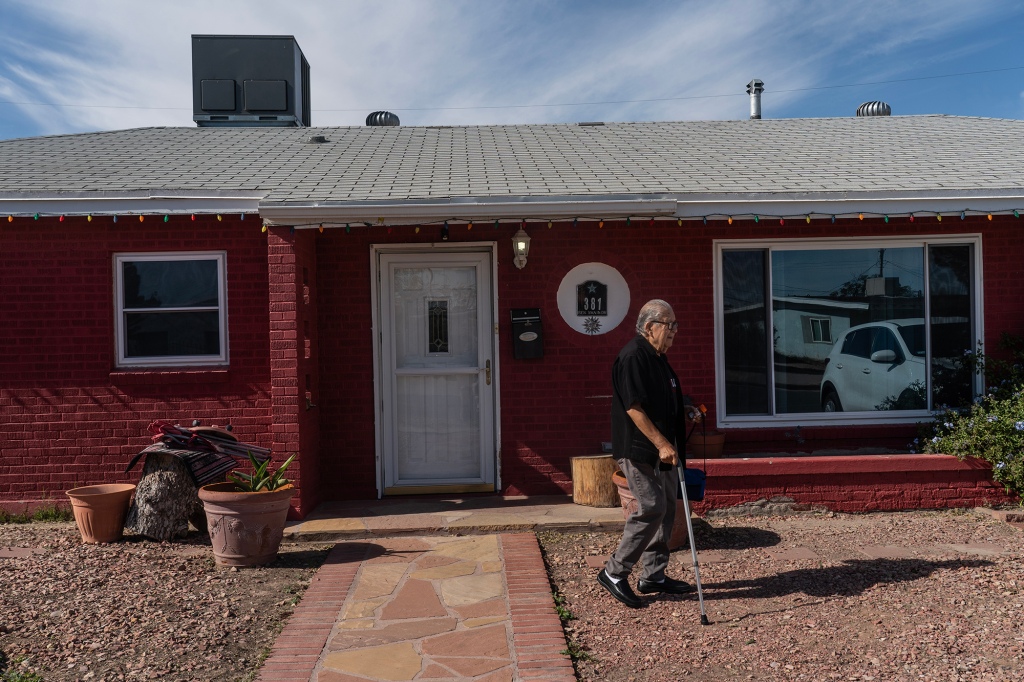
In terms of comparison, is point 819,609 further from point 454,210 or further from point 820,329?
point 454,210

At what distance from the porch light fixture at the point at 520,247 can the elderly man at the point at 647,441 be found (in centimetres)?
245

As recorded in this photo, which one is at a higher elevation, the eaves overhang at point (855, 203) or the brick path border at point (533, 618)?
the eaves overhang at point (855, 203)

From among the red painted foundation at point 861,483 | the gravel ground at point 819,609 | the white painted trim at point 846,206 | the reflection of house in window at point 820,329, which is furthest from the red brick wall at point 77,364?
the reflection of house in window at point 820,329

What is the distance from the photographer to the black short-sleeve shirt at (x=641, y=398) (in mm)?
4707

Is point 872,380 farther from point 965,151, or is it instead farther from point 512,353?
point 512,353

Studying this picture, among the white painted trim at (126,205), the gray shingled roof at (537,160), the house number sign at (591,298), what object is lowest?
the house number sign at (591,298)

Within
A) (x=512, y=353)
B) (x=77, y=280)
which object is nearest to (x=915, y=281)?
(x=512, y=353)

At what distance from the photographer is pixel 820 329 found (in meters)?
7.65

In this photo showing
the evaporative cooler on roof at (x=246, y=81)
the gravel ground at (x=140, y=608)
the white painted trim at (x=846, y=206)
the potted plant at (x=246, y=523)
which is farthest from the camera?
the evaporative cooler on roof at (x=246, y=81)

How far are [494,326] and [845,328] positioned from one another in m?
3.31

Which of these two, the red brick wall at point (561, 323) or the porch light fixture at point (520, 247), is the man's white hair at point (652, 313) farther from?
the red brick wall at point (561, 323)

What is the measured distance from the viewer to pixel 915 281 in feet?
25.0

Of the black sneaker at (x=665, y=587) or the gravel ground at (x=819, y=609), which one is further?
the black sneaker at (x=665, y=587)

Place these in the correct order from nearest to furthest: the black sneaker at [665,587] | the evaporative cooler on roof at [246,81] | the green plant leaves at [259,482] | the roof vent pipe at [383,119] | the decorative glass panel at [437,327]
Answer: the black sneaker at [665,587]
the green plant leaves at [259,482]
the decorative glass panel at [437,327]
the evaporative cooler on roof at [246,81]
the roof vent pipe at [383,119]
